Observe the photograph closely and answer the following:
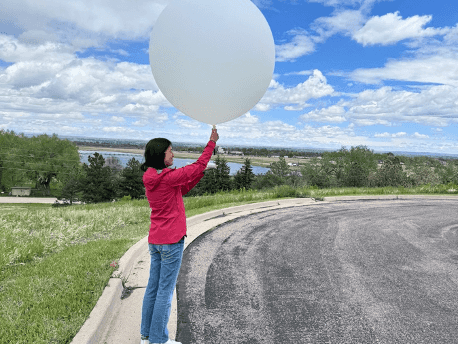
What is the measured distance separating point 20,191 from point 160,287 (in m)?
82.1

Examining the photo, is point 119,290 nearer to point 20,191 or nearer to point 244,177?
point 244,177

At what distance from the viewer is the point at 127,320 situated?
357 centimetres

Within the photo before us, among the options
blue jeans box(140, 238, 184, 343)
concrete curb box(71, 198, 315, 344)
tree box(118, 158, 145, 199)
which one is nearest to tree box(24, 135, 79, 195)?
tree box(118, 158, 145, 199)

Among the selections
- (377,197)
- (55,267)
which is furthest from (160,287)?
(377,197)

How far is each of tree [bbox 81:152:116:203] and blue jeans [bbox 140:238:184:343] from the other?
57787 mm

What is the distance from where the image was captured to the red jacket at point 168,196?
2.82 meters

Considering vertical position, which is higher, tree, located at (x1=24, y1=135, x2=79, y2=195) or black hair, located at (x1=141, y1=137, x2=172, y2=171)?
black hair, located at (x1=141, y1=137, x2=172, y2=171)

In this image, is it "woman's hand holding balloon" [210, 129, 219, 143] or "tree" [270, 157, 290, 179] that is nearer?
"woman's hand holding balloon" [210, 129, 219, 143]

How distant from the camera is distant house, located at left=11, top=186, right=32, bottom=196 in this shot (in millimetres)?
69938

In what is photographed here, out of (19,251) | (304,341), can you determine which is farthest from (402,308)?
(19,251)

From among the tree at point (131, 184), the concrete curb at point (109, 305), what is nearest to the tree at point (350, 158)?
the tree at point (131, 184)

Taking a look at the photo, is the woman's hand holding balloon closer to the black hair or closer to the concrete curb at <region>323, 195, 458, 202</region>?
the black hair

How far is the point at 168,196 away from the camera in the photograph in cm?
289

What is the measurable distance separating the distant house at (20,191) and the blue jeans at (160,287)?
267 ft
